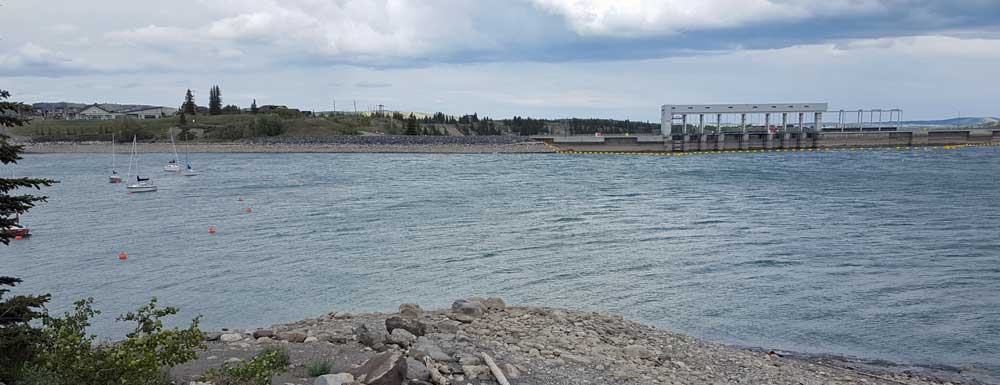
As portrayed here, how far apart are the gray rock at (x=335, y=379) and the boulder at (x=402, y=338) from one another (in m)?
2.42

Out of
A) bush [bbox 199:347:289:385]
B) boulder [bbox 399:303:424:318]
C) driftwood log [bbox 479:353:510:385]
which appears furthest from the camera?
boulder [bbox 399:303:424:318]

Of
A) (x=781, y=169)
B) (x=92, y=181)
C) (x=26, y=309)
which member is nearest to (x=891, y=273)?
(x=26, y=309)

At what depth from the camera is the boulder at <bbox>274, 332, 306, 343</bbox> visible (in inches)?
480

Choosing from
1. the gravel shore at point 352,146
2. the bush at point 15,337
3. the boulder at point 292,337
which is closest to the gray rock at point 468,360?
the boulder at point 292,337

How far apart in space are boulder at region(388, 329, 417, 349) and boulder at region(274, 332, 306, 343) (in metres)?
1.46

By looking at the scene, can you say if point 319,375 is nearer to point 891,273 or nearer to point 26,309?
point 26,309

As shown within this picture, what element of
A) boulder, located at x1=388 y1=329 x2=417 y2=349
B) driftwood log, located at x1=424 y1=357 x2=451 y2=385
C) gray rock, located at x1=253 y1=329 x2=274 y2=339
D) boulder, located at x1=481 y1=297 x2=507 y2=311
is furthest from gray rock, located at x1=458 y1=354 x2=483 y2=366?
boulder, located at x1=481 y1=297 x2=507 y2=311

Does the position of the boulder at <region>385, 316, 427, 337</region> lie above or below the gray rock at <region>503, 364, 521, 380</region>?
above

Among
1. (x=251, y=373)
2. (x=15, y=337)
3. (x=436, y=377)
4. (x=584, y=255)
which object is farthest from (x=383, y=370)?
(x=584, y=255)

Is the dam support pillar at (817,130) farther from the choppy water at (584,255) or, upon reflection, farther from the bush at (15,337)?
the bush at (15,337)

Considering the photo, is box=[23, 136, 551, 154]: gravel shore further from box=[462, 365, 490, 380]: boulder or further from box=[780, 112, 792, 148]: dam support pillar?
box=[462, 365, 490, 380]: boulder

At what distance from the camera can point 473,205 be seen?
4234 cm

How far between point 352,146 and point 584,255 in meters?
98.8

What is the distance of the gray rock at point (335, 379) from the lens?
895 cm
